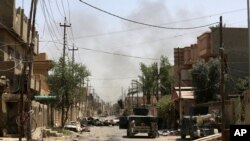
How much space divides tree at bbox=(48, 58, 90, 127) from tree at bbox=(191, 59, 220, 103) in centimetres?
1361

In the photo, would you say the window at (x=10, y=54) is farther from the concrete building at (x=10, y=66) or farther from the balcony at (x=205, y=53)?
the balcony at (x=205, y=53)

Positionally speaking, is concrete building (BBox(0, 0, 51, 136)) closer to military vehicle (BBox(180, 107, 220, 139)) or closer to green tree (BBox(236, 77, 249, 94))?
military vehicle (BBox(180, 107, 220, 139))

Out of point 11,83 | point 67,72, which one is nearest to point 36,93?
point 11,83

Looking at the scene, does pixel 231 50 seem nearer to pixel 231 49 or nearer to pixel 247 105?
pixel 231 49

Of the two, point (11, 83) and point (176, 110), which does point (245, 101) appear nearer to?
point (11, 83)

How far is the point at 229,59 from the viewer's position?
6475 centimetres

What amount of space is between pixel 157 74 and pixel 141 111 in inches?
1578

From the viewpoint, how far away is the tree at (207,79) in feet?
195

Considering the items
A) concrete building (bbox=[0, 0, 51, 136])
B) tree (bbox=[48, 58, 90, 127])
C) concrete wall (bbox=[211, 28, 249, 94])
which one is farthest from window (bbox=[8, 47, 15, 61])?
concrete wall (bbox=[211, 28, 249, 94])

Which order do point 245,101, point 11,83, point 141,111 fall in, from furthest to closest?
point 141,111, point 11,83, point 245,101

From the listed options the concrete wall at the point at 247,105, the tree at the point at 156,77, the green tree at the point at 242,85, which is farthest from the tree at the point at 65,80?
the tree at the point at 156,77

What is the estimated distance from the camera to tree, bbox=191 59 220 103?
5934 cm

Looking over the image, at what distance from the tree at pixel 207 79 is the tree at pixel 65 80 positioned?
13.6 m

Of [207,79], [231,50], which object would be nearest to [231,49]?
[231,50]
